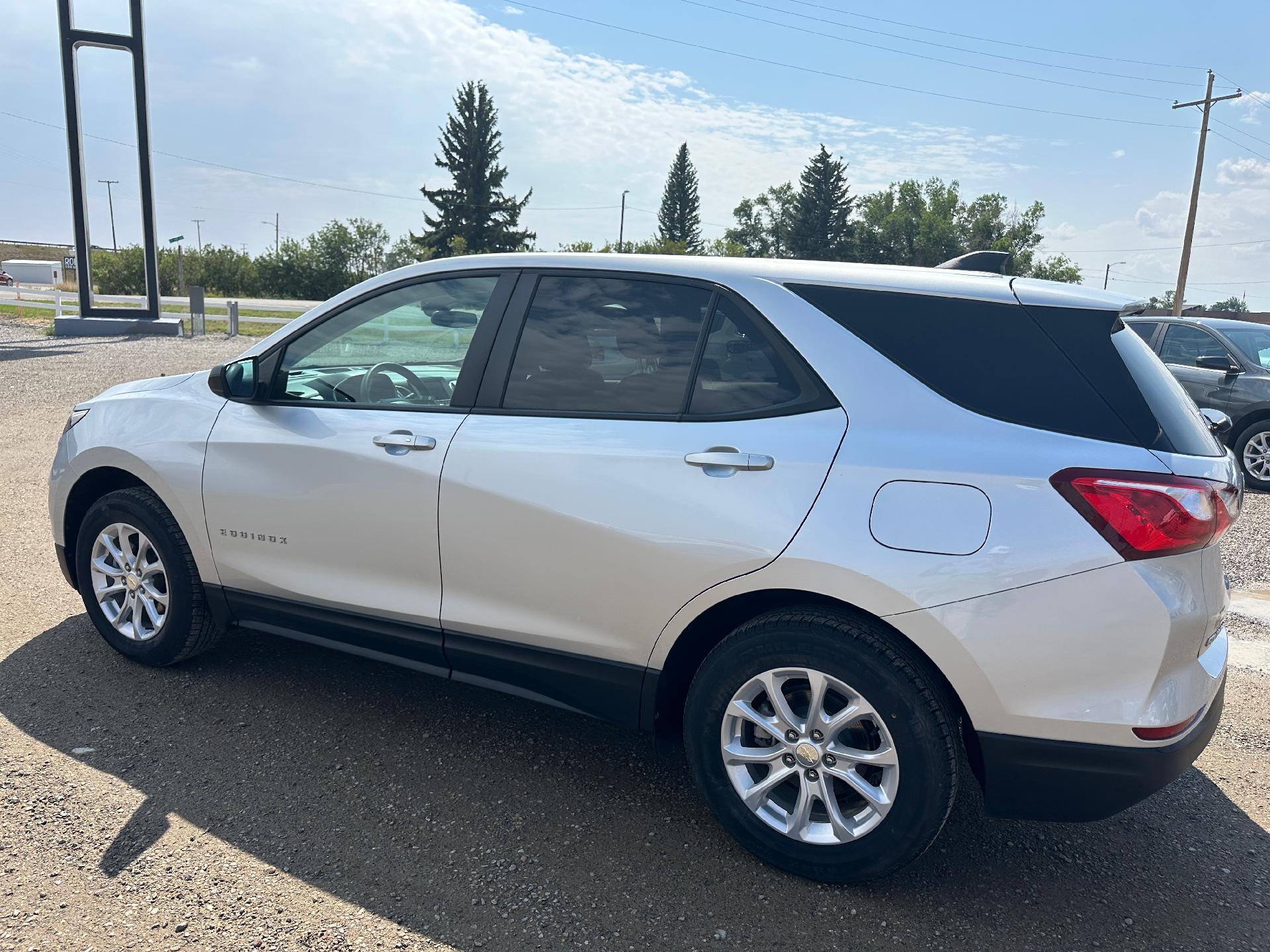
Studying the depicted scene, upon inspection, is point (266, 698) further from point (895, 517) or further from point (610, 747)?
point (895, 517)

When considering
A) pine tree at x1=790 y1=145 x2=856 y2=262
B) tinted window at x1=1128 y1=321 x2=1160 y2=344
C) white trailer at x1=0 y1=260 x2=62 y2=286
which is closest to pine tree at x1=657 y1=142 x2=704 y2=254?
pine tree at x1=790 y1=145 x2=856 y2=262

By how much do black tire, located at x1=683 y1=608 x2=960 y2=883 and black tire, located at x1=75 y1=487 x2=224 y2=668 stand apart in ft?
7.43

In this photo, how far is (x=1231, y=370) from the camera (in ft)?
30.5

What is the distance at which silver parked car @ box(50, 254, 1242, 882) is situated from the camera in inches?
91.5

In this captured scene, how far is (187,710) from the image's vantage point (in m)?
3.66

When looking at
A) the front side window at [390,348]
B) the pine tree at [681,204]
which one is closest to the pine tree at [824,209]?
the pine tree at [681,204]

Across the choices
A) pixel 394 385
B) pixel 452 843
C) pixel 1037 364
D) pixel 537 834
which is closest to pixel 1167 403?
pixel 1037 364

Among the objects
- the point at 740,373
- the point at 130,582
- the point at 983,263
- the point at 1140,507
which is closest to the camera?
the point at 1140,507

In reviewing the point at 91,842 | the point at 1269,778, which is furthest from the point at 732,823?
the point at 1269,778

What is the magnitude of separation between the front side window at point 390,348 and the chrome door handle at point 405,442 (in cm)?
16

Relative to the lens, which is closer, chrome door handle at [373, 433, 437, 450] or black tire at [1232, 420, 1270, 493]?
chrome door handle at [373, 433, 437, 450]

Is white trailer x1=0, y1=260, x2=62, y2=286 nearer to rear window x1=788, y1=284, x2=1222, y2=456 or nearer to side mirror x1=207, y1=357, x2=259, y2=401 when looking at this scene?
side mirror x1=207, y1=357, x2=259, y2=401

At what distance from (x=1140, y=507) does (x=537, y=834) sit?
1.98 meters

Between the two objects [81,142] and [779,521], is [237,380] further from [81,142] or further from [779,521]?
[81,142]
